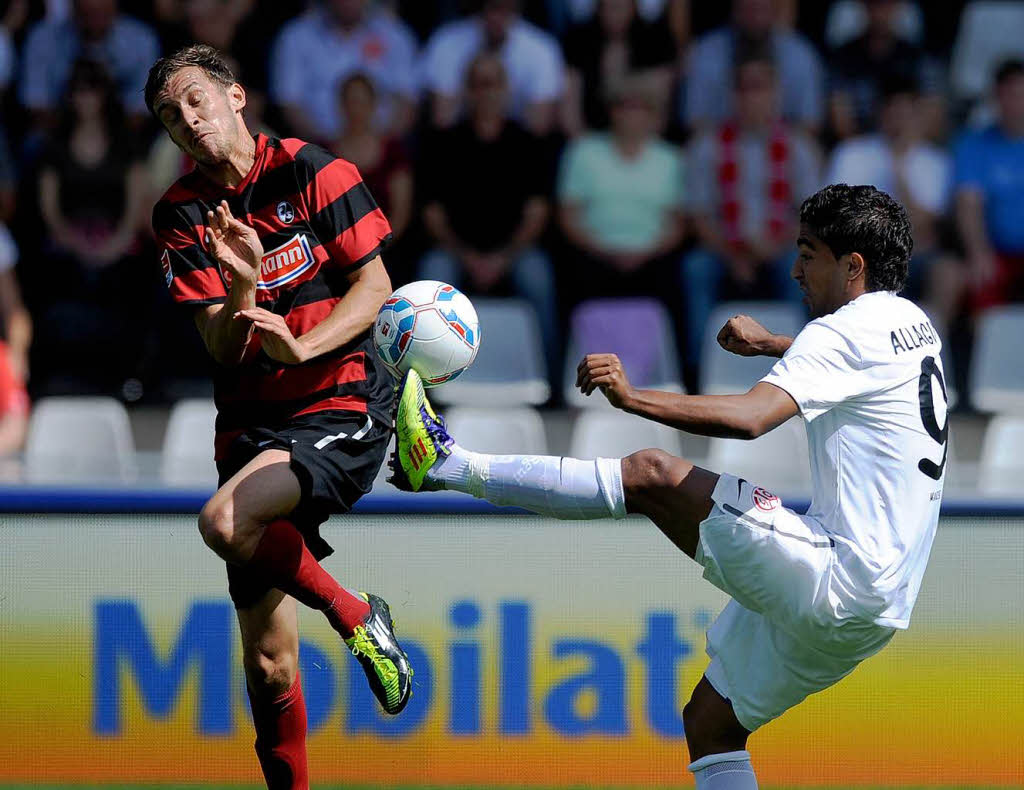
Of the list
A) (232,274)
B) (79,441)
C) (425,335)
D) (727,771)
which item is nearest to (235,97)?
(232,274)

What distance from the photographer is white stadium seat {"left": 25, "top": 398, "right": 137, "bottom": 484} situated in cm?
671

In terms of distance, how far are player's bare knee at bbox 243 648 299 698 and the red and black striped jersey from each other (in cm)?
66

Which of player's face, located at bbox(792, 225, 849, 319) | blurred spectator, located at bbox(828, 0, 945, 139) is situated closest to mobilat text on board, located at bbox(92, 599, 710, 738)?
player's face, located at bbox(792, 225, 849, 319)

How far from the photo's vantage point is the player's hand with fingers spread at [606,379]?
3.62m

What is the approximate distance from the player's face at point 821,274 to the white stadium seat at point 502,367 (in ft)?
13.5

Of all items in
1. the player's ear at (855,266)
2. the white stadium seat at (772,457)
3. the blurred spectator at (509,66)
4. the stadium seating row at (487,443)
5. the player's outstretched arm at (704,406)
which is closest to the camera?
the player's outstretched arm at (704,406)

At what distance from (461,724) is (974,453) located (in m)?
3.69

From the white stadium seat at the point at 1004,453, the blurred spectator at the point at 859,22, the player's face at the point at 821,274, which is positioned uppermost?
the blurred spectator at the point at 859,22

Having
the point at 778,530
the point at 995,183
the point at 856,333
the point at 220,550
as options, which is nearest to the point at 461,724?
the point at 220,550

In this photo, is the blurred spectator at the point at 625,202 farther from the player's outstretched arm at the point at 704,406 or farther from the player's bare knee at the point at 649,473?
the player's outstretched arm at the point at 704,406

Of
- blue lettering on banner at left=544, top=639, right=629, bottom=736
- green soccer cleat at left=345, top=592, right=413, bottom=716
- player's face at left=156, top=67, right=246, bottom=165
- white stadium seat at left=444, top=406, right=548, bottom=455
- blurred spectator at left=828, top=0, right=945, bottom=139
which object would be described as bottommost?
blue lettering on banner at left=544, top=639, right=629, bottom=736

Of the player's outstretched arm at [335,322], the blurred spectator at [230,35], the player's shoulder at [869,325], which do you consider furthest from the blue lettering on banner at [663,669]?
the blurred spectator at [230,35]

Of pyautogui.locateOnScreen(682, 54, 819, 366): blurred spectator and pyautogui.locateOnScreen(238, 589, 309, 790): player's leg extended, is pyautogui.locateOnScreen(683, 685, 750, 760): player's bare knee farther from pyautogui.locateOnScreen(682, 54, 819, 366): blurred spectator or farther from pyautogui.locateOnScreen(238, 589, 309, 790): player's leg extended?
pyautogui.locateOnScreen(682, 54, 819, 366): blurred spectator

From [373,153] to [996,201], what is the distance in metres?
3.46
